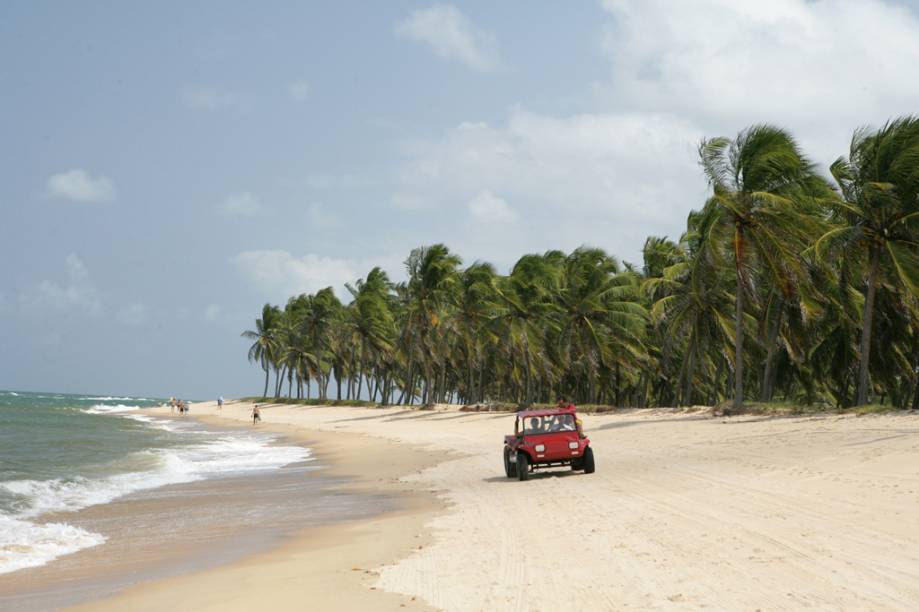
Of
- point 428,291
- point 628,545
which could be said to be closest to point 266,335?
point 428,291

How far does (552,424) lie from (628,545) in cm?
931

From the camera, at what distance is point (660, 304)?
3912cm

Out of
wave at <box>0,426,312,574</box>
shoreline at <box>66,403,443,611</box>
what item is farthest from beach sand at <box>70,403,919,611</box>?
wave at <box>0,426,312,574</box>

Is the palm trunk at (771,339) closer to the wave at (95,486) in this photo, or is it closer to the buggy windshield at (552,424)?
the buggy windshield at (552,424)

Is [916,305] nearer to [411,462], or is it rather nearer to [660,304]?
[660,304]

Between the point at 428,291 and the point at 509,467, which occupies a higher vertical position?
the point at 428,291

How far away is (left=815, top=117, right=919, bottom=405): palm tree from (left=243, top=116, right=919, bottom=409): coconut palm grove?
0.05 m

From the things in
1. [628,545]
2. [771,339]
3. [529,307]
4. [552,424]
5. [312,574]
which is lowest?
[312,574]

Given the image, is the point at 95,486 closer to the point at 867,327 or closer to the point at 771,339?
the point at 867,327

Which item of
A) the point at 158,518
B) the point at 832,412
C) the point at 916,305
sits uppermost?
the point at 916,305

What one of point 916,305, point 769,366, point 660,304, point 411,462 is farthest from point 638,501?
point 660,304

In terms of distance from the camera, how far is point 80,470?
23.8 meters

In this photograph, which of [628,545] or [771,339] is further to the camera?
[771,339]

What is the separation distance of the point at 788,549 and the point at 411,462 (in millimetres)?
17054
